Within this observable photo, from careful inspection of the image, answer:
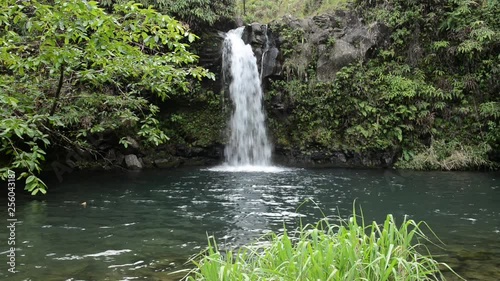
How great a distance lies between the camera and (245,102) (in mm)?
17922

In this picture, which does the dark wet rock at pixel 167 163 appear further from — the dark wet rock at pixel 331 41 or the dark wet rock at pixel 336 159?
the dark wet rock at pixel 331 41

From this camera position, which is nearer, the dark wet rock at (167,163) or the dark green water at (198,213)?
the dark green water at (198,213)

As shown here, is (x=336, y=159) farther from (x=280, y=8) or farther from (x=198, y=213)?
(x=280, y=8)

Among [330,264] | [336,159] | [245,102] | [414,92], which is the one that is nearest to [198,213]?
[330,264]

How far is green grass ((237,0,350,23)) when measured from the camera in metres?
23.2

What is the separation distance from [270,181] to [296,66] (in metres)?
6.82

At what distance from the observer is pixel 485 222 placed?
25.8ft

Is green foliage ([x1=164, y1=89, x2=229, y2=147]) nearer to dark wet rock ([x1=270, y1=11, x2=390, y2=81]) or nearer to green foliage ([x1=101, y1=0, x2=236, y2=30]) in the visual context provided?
green foliage ([x1=101, y1=0, x2=236, y2=30])

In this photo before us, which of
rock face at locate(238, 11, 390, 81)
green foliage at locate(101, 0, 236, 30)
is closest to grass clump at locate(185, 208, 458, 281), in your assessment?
rock face at locate(238, 11, 390, 81)

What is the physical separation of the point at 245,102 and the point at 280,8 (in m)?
9.74

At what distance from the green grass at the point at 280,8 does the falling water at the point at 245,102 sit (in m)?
5.73

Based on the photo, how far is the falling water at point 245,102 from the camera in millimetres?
17734

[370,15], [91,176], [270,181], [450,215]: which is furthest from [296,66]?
[450,215]

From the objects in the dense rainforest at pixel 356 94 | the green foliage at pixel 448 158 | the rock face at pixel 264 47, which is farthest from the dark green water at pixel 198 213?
the rock face at pixel 264 47
